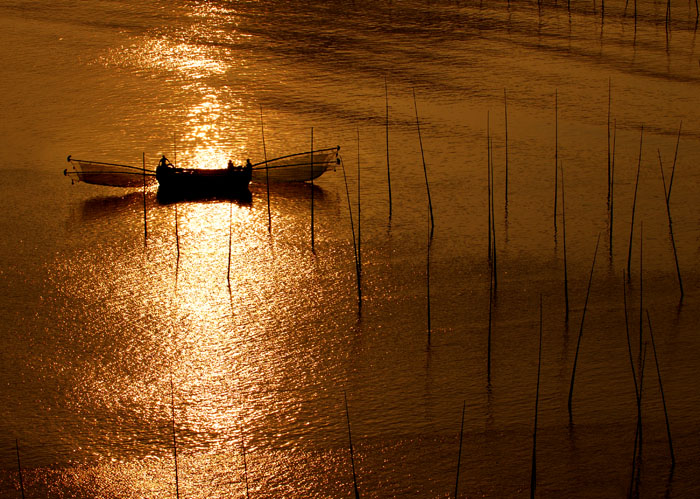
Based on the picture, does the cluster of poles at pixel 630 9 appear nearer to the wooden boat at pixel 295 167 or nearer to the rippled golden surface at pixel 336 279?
the rippled golden surface at pixel 336 279

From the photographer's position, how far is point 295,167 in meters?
4.53

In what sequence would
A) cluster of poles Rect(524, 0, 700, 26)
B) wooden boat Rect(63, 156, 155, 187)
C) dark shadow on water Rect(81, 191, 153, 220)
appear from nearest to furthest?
dark shadow on water Rect(81, 191, 153, 220) < wooden boat Rect(63, 156, 155, 187) < cluster of poles Rect(524, 0, 700, 26)

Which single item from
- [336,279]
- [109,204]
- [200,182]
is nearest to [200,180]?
[200,182]

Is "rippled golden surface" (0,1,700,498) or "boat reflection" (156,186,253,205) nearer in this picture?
"rippled golden surface" (0,1,700,498)

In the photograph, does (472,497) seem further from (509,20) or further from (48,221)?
(509,20)

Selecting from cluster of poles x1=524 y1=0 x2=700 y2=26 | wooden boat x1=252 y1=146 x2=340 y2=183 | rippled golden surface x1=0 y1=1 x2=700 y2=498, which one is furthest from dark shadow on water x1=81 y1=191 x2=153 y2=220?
cluster of poles x1=524 y1=0 x2=700 y2=26

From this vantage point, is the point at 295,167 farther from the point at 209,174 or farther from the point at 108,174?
the point at 108,174

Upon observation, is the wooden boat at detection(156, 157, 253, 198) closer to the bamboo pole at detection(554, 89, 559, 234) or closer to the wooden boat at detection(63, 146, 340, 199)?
the wooden boat at detection(63, 146, 340, 199)

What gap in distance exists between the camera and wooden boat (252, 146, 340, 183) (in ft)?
14.8

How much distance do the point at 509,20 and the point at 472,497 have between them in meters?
6.02

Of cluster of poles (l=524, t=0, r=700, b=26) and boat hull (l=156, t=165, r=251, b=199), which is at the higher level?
cluster of poles (l=524, t=0, r=700, b=26)

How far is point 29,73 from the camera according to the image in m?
6.23

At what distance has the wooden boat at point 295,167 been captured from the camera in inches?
178

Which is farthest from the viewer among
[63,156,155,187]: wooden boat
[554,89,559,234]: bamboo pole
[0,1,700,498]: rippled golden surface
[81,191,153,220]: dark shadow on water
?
[63,156,155,187]: wooden boat
